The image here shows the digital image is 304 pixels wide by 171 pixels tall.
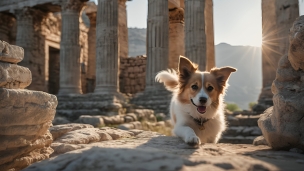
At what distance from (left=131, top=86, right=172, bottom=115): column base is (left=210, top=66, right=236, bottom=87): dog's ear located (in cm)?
854

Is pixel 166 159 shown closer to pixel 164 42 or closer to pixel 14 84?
pixel 14 84

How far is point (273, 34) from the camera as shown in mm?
12289

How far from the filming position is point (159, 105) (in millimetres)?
12633

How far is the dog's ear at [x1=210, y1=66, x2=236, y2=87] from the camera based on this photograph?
3.61 meters

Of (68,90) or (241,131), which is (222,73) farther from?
(68,90)

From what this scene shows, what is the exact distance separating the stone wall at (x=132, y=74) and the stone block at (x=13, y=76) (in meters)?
16.2

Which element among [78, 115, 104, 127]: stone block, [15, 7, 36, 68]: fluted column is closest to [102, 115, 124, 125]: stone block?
[78, 115, 104, 127]: stone block

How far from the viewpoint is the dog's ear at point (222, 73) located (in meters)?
3.61

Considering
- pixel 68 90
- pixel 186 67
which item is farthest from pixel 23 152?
pixel 68 90

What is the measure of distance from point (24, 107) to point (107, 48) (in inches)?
462

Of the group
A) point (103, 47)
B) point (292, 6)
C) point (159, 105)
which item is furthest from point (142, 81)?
point (292, 6)

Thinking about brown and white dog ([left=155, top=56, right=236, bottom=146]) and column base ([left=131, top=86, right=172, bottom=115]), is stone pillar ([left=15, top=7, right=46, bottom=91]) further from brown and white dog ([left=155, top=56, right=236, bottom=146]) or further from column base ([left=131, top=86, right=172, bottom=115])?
brown and white dog ([left=155, top=56, right=236, bottom=146])

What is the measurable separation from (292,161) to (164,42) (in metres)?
12.2

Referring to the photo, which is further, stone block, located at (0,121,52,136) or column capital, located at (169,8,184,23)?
column capital, located at (169,8,184,23)
